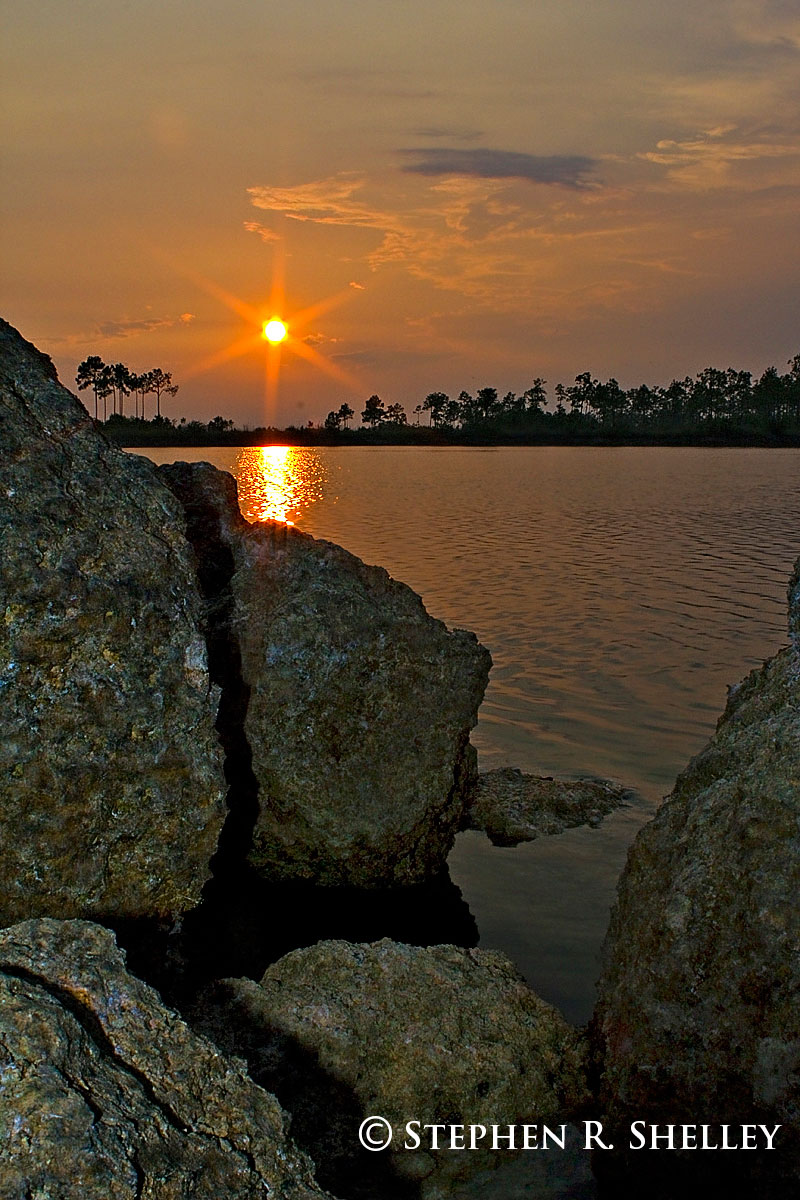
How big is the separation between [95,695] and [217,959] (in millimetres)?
2386

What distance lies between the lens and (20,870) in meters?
4.29

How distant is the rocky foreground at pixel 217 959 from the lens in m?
2.41

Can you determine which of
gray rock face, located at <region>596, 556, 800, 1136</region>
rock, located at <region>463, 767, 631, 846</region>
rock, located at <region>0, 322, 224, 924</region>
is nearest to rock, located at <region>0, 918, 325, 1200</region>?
rock, located at <region>0, 322, 224, 924</region>

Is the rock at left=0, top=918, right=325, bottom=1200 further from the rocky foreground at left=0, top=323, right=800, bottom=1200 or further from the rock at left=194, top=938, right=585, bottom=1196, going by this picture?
the rock at left=194, top=938, right=585, bottom=1196

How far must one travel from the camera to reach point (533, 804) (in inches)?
329

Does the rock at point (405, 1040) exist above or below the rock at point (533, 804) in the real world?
above

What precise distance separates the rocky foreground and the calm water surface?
61.0 inches

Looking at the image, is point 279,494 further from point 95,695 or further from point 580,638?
point 95,695

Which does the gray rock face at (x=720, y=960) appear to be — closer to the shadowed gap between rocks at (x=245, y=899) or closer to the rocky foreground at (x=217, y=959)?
the rocky foreground at (x=217, y=959)

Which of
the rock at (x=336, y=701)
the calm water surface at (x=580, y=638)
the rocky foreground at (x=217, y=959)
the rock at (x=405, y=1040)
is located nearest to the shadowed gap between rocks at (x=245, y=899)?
the rock at (x=336, y=701)

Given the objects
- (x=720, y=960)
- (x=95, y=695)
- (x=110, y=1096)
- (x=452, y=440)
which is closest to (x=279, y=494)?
(x=95, y=695)

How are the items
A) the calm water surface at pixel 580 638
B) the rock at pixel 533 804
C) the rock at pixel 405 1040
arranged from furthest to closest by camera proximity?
1. the rock at pixel 533 804
2. the calm water surface at pixel 580 638
3. the rock at pixel 405 1040

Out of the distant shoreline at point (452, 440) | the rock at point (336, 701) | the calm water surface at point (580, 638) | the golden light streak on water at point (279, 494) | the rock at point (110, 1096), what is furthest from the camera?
the distant shoreline at point (452, 440)

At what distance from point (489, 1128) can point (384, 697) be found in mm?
2952
